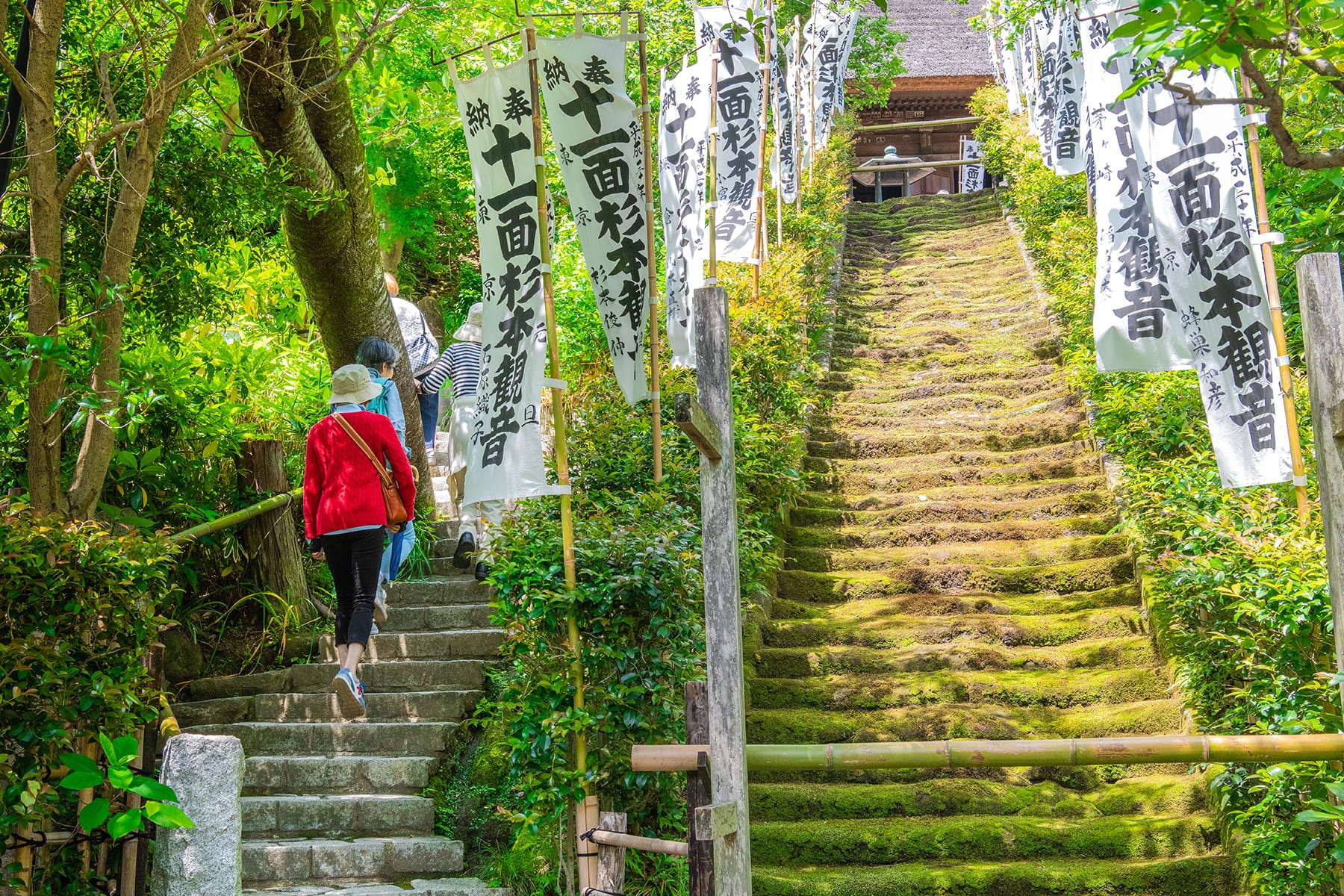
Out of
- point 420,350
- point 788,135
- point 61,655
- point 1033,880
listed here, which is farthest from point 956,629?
point 788,135

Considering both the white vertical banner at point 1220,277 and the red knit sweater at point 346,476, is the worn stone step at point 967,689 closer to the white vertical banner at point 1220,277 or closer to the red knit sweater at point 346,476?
the white vertical banner at point 1220,277

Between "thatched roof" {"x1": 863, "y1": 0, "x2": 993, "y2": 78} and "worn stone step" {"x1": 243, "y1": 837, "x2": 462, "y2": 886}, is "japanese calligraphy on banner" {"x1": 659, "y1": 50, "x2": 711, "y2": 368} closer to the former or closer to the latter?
"worn stone step" {"x1": 243, "y1": 837, "x2": 462, "y2": 886}

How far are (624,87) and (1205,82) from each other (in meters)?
2.86

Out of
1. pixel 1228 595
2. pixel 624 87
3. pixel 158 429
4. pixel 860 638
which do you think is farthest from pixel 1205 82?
pixel 158 429

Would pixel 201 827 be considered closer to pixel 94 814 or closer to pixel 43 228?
pixel 94 814

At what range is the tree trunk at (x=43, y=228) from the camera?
4.71 meters

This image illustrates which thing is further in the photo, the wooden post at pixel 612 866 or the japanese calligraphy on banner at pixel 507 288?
the japanese calligraphy on banner at pixel 507 288

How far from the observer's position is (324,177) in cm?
693

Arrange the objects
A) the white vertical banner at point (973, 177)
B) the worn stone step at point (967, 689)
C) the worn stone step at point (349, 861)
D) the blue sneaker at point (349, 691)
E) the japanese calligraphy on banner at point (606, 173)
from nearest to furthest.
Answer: the worn stone step at point (349, 861) < the japanese calligraphy on banner at point (606, 173) < the blue sneaker at point (349, 691) < the worn stone step at point (967, 689) < the white vertical banner at point (973, 177)

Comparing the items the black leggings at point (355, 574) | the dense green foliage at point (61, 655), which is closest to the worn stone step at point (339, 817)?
the black leggings at point (355, 574)

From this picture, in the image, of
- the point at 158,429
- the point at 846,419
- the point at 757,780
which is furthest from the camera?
the point at 846,419

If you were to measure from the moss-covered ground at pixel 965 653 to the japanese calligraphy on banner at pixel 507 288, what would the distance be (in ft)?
7.23

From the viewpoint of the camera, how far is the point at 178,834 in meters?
4.06

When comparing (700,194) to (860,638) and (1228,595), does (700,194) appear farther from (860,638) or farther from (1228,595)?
(1228,595)
